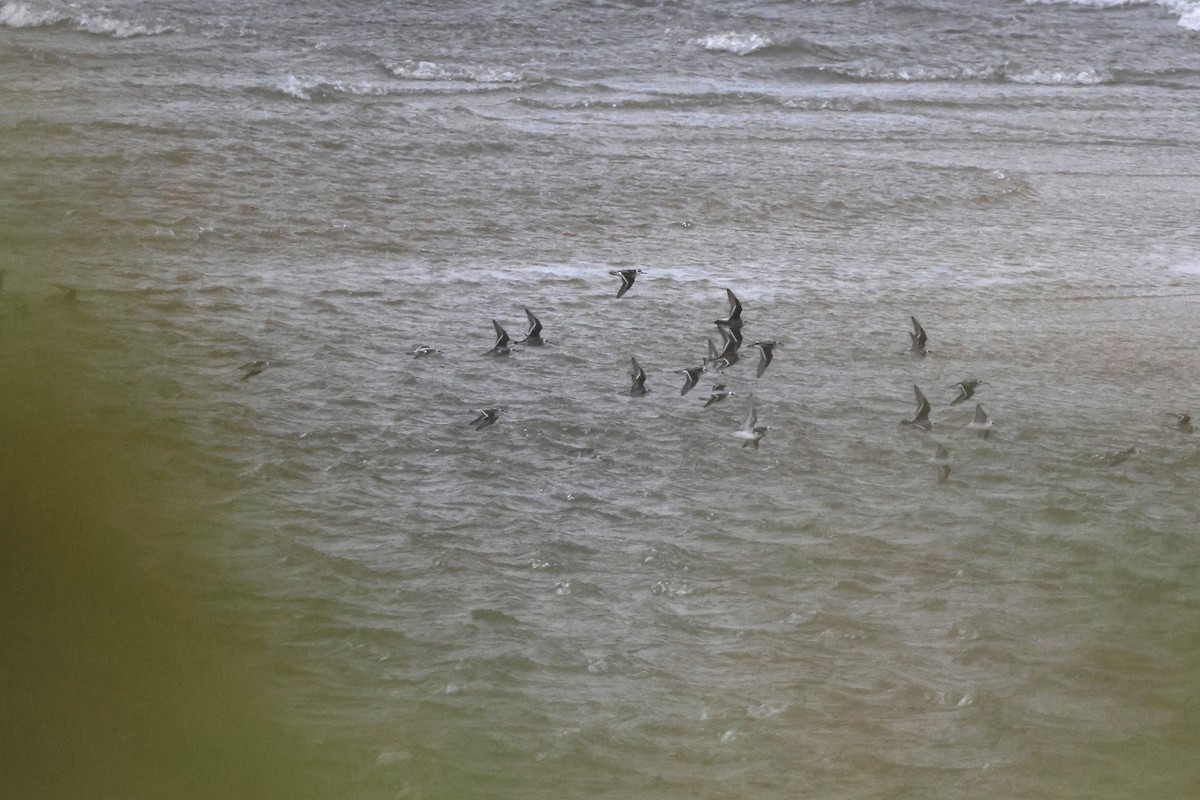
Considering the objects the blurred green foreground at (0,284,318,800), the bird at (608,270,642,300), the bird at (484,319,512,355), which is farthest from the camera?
the bird at (608,270,642,300)

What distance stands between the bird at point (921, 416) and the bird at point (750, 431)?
0.48 metres

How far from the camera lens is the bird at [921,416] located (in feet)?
12.0

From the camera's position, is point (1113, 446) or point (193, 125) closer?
point (1113, 446)

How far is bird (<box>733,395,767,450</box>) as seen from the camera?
3613 mm

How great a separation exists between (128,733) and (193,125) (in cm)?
628

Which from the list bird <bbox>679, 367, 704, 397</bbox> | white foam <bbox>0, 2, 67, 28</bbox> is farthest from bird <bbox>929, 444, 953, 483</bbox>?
white foam <bbox>0, 2, 67, 28</bbox>

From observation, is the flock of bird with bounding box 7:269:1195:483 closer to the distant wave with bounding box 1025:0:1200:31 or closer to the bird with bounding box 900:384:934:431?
the bird with bounding box 900:384:934:431

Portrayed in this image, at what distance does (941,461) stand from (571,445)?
111 cm

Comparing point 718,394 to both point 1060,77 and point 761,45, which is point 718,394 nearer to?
point 761,45

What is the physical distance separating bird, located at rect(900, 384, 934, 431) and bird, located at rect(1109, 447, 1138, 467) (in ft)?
1.77

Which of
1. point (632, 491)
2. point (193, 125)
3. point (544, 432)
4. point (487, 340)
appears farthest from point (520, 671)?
point (193, 125)

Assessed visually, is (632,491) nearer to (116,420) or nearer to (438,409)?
(438,409)

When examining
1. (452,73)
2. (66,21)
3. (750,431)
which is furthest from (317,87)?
(750,431)

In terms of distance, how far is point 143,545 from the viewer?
0.55 m
